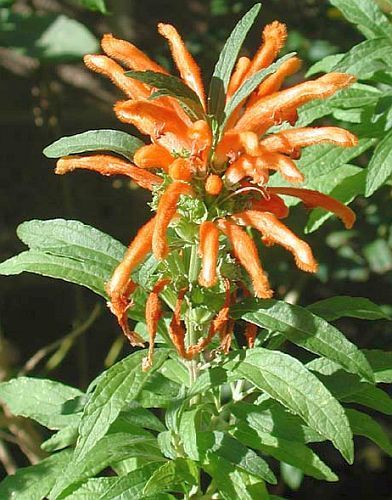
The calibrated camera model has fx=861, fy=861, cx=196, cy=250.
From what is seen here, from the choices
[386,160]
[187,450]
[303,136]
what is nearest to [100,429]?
[187,450]

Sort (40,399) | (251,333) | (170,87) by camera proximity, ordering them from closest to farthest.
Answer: (170,87), (251,333), (40,399)

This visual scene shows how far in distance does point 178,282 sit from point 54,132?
169 centimetres

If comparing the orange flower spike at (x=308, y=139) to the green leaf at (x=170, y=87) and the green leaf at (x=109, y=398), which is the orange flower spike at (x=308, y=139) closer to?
the green leaf at (x=170, y=87)

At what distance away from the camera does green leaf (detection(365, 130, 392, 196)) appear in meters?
1.32

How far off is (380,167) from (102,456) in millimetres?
602

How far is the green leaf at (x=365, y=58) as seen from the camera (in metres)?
1.35

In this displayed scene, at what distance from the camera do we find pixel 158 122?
3.63 feet

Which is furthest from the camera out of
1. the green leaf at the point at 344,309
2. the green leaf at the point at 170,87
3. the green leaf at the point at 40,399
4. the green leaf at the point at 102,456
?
the green leaf at the point at 40,399

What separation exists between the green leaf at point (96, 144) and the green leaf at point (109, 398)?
11.1 inches

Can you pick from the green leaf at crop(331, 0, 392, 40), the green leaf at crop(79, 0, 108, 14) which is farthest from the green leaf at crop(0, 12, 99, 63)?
the green leaf at crop(331, 0, 392, 40)

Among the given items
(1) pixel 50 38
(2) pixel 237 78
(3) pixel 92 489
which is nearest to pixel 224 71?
(2) pixel 237 78

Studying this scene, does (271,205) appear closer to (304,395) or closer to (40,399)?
(304,395)

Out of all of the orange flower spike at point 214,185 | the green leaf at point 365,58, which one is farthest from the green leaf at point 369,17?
the orange flower spike at point 214,185

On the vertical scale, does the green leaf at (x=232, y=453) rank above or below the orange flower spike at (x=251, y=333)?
below
